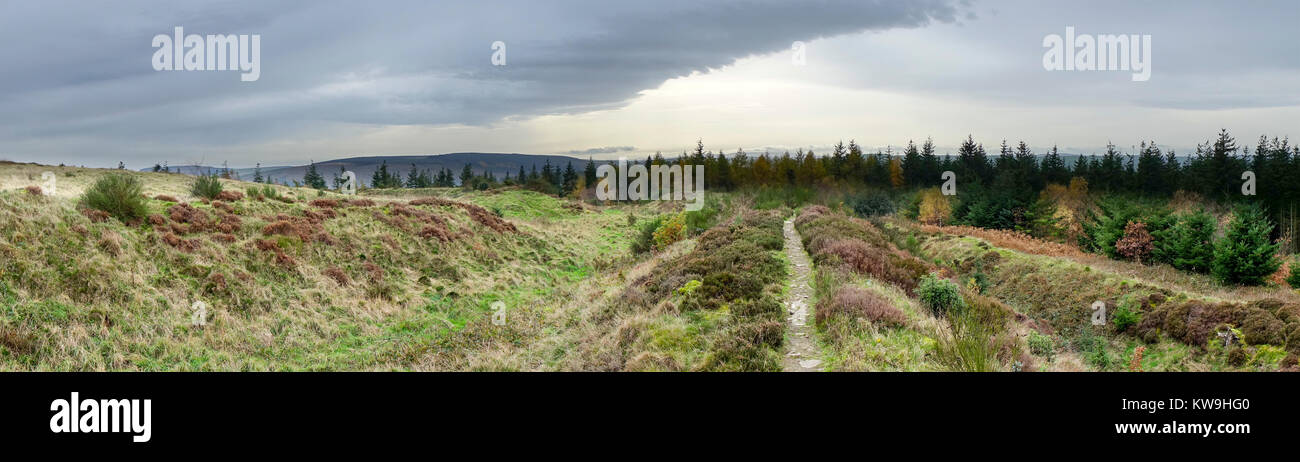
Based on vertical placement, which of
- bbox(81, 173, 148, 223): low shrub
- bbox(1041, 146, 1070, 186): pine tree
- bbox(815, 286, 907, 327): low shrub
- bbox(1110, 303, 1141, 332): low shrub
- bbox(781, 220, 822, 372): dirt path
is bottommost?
bbox(1110, 303, 1141, 332): low shrub

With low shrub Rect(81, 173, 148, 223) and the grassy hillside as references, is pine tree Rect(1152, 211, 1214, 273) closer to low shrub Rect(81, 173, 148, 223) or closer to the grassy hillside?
the grassy hillside

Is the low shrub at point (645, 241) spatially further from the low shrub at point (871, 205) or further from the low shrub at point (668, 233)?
the low shrub at point (871, 205)

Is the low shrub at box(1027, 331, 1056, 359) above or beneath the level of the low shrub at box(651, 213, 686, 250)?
beneath

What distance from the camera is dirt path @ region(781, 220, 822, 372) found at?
26.1ft

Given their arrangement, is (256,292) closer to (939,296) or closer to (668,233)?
(939,296)

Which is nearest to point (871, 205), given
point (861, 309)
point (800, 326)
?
point (861, 309)

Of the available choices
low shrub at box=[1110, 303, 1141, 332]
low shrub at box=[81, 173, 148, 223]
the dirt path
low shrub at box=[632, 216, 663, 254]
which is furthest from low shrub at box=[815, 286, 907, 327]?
low shrub at box=[81, 173, 148, 223]

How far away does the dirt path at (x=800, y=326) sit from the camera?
795cm

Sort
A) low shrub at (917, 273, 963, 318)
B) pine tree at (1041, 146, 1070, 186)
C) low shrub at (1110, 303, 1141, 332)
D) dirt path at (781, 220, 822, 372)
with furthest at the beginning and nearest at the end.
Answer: pine tree at (1041, 146, 1070, 186) < low shrub at (1110, 303, 1141, 332) < low shrub at (917, 273, 963, 318) < dirt path at (781, 220, 822, 372)

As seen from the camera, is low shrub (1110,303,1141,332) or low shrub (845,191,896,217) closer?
low shrub (1110,303,1141,332)

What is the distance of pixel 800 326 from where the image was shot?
9.79 meters

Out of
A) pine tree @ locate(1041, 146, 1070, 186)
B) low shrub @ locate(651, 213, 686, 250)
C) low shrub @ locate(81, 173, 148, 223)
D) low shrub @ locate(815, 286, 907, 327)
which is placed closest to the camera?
low shrub @ locate(815, 286, 907, 327)

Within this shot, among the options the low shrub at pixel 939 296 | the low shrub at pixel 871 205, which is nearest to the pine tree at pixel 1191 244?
the low shrub at pixel 939 296
